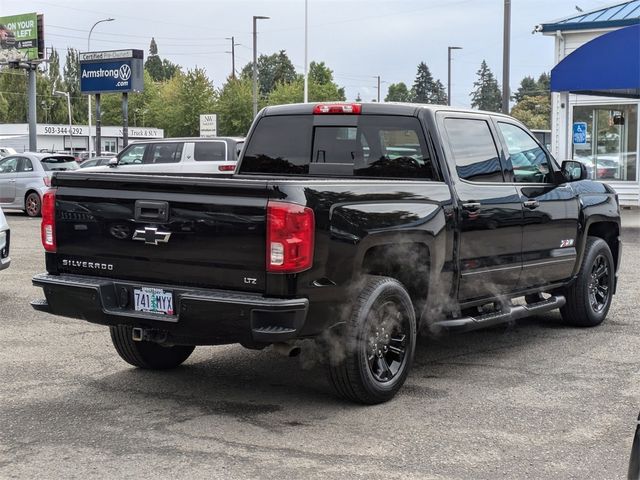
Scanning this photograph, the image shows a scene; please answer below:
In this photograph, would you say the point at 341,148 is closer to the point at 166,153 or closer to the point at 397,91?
the point at 166,153

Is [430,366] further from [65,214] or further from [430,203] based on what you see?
[65,214]

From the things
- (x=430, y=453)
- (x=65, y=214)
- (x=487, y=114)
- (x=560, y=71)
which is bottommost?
(x=430, y=453)

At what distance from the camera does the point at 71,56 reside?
12238 centimetres

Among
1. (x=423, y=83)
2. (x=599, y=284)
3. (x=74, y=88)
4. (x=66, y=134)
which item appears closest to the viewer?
(x=599, y=284)

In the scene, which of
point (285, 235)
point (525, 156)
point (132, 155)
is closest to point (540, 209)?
point (525, 156)

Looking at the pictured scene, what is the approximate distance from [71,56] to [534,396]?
12508 centimetres

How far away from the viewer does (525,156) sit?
738 centimetres

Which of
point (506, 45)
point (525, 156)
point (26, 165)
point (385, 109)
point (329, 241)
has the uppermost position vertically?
point (506, 45)

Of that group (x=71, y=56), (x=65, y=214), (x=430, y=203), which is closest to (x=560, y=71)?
(x=430, y=203)

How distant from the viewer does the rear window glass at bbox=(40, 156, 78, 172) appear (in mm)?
21859

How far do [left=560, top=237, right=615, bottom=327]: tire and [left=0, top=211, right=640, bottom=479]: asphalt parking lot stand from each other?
1.03 feet

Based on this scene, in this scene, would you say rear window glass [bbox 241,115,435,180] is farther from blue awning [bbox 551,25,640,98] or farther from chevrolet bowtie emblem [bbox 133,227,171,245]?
blue awning [bbox 551,25,640,98]

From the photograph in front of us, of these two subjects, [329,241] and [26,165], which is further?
[26,165]

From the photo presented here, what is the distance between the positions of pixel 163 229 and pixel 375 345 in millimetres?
1522
